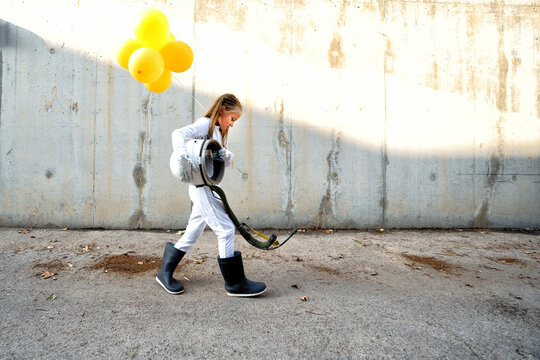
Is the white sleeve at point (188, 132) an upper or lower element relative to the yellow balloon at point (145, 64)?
lower

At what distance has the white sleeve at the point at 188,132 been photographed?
2539 millimetres

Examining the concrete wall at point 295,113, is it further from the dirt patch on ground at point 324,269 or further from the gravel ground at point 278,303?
the dirt patch on ground at point 324,269

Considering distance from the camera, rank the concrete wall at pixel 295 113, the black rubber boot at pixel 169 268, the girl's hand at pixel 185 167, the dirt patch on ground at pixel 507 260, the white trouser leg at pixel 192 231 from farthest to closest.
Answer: the concrete wall at pixel 295 113, the dirt patch on ground at pixel 507 260, the white trouser leg at pixel 192 231, the black rubber boot at pixel 169 268, the girl's hand at pixel 185 167

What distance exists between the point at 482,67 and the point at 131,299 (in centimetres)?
653

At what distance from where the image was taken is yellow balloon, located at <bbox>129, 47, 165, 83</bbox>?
2.81m

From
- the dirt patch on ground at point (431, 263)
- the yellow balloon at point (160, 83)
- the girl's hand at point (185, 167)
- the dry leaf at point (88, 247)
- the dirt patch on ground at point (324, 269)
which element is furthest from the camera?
the dry leaf at point (88, 247)

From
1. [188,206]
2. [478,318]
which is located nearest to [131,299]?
[188,206]

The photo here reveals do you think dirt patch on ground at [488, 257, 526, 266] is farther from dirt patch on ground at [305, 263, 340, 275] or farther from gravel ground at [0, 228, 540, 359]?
dirt patch on ground at [305, 263, 340, 275]

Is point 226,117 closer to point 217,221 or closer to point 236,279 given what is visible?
point 217,221

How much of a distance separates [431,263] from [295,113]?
10.0 ft

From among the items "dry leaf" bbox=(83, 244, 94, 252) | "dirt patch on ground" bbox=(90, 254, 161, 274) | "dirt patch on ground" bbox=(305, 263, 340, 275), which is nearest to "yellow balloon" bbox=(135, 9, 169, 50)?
"dirt patch on ground" bbox=(90, 254, 161, 274)

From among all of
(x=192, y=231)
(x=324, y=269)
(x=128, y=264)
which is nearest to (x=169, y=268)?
(x=192, y=231)

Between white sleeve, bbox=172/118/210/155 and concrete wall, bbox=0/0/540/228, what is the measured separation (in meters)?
2.33

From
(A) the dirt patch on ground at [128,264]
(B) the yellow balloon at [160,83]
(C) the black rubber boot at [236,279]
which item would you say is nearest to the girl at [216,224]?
(C) the black rubber boot at [236,279]
